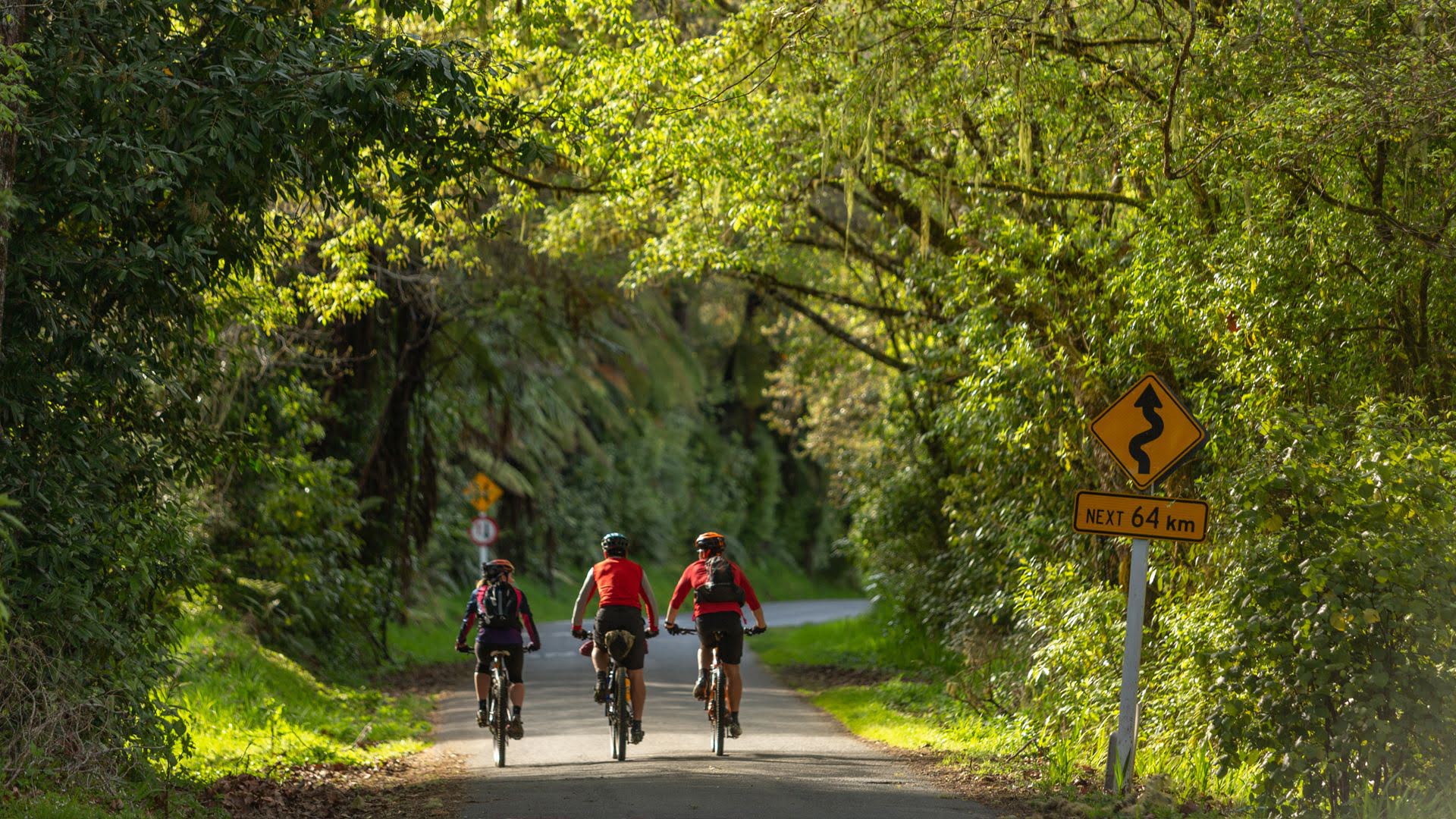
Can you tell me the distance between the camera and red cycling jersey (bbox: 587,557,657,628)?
1234 cm

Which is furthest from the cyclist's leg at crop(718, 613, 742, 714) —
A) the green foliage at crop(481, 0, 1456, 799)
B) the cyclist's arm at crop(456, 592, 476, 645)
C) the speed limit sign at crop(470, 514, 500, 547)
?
the speed limit sign at crop(470, 514, 500, 547)

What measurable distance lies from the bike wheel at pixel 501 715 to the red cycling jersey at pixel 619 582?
1.01m

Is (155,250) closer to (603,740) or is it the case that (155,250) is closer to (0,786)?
(0,786)

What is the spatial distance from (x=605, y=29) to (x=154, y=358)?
707 cm

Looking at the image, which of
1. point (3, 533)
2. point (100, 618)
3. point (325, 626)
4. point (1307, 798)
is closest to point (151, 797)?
point (100, 618)

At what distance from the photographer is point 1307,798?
8109 millimetres

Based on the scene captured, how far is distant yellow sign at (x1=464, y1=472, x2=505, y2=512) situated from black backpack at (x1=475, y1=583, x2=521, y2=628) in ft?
48.6

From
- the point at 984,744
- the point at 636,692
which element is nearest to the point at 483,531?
the point at 636,692

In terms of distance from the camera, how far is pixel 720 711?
1245 cm

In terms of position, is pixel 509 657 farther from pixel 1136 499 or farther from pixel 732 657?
pixel 1136 499

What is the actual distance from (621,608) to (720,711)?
120 centimetres

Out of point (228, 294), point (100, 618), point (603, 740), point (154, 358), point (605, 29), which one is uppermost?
point (605, 29)

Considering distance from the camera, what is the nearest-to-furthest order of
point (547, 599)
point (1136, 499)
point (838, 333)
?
point (1136, 499), point (838, 333), point (547, 599)

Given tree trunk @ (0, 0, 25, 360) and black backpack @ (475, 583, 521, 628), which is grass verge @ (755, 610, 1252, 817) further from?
tree trunk @ (0, 0, 25, 360)
